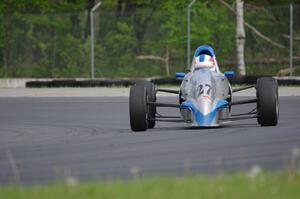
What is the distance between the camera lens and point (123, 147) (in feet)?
42.1

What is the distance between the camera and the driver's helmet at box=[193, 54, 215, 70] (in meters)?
16.6

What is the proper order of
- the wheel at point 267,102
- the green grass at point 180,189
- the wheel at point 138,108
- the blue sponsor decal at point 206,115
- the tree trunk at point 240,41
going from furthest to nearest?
the tree trunk at point 240,41, the wheel at point 138,108, the wheel at point 267,102, the blue sponsor decal at point 206,115, the green grass at point 180,189

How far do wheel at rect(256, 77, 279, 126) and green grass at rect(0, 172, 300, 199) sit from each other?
6666 mm

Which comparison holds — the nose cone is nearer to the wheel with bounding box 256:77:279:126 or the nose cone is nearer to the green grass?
the wheel with bounding box 256:77:279:126

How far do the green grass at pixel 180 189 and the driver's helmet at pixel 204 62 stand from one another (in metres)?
8.05

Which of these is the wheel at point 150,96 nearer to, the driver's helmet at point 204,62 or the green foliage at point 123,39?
the driver's helmet at point 204,62

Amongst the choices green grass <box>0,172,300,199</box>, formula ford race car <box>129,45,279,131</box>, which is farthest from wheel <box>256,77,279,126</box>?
green grass <box>0,172,300,199</box>

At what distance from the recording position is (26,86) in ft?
105

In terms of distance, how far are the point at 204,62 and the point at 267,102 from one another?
1.75 m

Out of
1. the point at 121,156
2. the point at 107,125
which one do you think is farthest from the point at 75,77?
the point at 121,156

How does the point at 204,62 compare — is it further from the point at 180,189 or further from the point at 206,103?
the point at 180,189

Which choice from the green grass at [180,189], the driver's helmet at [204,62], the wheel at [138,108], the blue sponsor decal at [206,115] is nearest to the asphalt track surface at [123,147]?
the blue sponsor decal at [206,115]

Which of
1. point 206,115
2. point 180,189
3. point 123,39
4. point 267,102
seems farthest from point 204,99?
point 123,39

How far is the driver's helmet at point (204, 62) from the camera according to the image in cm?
1664
